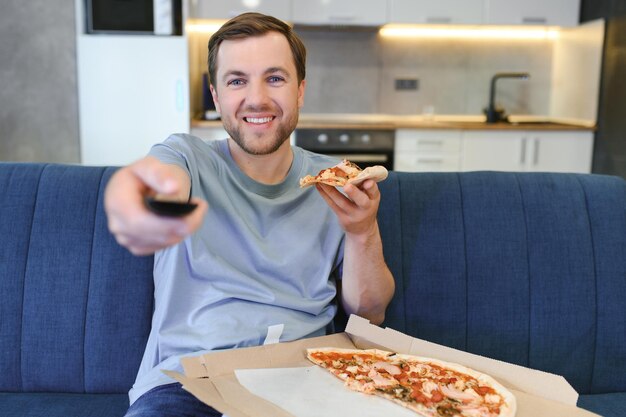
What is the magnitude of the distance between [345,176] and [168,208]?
23.2 inches

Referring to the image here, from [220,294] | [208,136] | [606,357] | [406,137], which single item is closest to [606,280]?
[606,357]

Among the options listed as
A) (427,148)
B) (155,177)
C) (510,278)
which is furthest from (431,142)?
(155,177)

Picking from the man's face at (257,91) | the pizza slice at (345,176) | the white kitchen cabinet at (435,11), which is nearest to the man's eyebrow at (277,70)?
the man's face at (257,91)

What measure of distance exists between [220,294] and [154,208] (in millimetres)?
558

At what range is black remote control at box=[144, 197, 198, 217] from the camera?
2.60ft

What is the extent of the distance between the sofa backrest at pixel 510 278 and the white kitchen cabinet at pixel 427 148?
2510mm

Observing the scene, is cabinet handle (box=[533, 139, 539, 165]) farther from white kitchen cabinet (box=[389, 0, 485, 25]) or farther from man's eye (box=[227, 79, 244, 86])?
man's eye (box=[227, 79, 244, 86])

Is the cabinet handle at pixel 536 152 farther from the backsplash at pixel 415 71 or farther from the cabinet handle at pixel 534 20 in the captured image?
the cabinet handle at pixel 534 20

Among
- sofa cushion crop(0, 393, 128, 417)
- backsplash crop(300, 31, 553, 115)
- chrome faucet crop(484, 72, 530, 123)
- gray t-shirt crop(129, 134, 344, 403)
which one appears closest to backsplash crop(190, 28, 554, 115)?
backsplash crop(300, 31, 553, 115)

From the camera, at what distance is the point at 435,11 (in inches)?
170

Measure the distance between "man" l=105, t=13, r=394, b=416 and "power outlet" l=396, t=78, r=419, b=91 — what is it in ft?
10.7

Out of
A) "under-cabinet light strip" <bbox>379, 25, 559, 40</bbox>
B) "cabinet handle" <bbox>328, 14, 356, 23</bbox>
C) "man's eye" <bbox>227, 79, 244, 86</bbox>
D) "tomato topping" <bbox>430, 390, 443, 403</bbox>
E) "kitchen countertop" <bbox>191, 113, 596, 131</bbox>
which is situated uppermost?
"cabinet handle" <bbox>328, 14, 356, 23</bbox>

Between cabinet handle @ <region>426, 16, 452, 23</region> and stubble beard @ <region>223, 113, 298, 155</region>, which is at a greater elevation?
cabinet handle @ <region>426, 16, 452, 23</region>

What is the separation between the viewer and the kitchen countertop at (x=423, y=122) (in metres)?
4.14
